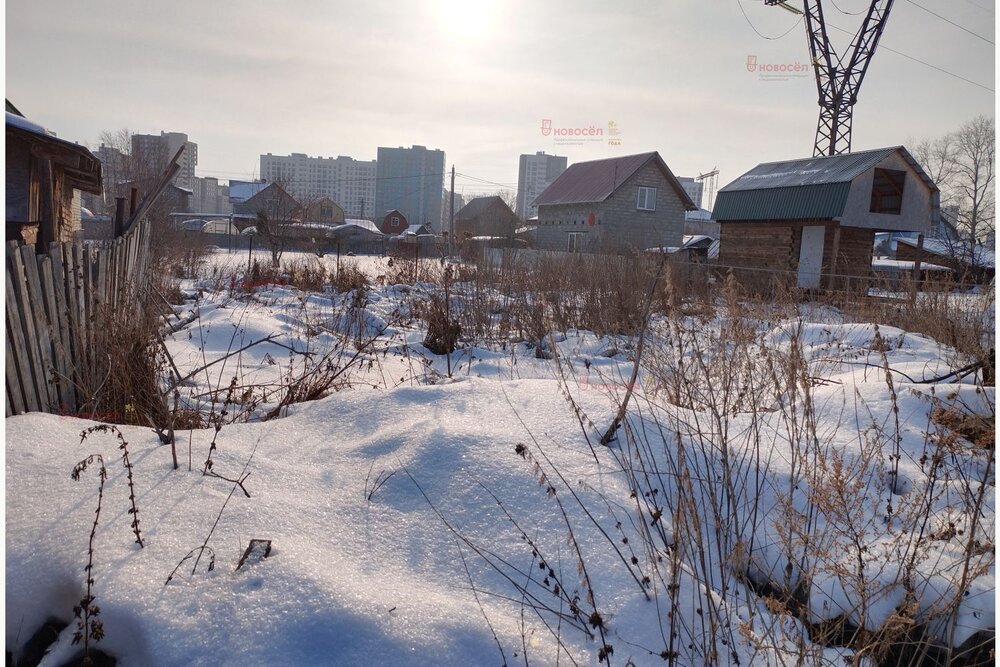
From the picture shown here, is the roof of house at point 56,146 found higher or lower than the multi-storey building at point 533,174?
lower

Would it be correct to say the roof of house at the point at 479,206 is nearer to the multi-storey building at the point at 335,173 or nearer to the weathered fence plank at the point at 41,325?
the weathered fence plank at the point at 41,325

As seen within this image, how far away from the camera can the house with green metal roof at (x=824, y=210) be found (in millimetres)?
16078

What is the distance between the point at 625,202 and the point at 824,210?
14523 mm

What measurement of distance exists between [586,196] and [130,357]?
2827 centimetres

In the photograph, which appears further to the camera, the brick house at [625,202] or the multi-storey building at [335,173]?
the multi-storey building at [335,173]

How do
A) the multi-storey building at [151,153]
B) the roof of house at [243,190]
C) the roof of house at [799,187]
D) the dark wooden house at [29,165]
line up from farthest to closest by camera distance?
the roof of house at [243,190], the multi-storey building at [151,153], the roof of house at [799,187], the dark wooden house at [29,165]

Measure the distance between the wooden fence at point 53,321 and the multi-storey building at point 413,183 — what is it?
10330cm

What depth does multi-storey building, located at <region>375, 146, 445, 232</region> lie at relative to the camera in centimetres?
11069

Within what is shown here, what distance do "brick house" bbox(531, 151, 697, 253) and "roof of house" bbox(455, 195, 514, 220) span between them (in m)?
19.6

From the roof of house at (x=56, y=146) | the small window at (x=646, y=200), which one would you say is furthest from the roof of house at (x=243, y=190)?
the roof of house at (x=56, y=146)

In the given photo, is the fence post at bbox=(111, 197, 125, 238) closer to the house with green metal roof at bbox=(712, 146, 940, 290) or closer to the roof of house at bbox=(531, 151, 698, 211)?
the house with green metal roof at bbox=(712, 146, 940, 290)

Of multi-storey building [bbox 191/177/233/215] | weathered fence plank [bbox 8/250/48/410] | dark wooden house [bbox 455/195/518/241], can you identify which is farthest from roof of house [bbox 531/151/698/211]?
multi-storey building [bbox 191/177/233/215]

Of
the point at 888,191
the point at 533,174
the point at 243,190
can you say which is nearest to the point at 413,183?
the point at 533,174

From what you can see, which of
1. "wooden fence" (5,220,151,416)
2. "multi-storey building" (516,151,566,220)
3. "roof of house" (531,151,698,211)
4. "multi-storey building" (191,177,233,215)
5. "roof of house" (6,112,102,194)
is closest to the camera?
"wooden fence" (5,220,151,416)
